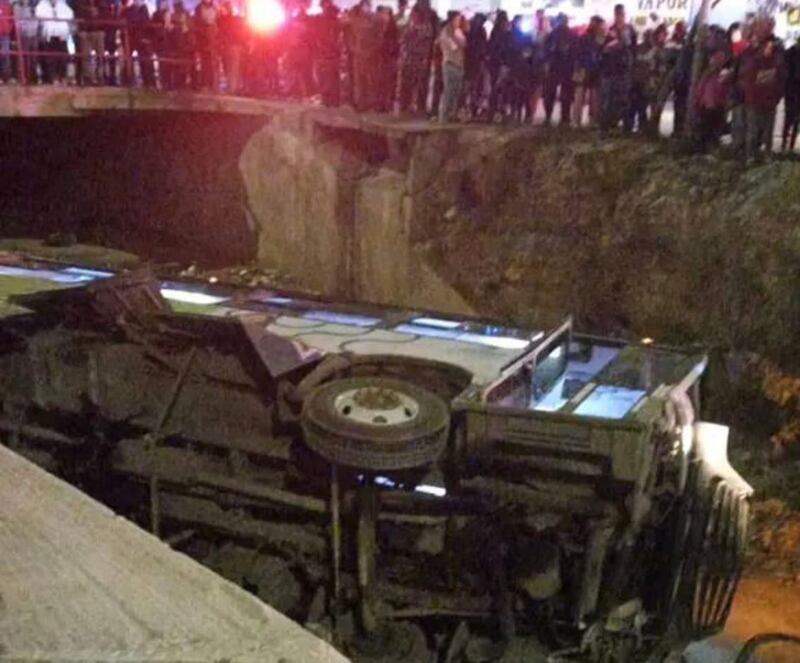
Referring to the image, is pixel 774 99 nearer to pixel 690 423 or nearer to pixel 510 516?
pixel 690 423

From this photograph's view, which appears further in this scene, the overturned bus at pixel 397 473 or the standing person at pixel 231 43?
the standing person at pixel 231 43

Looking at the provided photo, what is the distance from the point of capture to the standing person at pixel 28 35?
14.9 m

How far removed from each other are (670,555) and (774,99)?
262 inches

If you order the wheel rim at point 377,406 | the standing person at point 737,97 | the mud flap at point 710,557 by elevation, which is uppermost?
the standing person at point 737,97

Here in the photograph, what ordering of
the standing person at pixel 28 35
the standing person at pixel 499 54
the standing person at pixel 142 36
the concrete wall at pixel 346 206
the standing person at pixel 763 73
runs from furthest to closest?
the standing person at pixel 142 36, the standing person at pixel 28 35, the concrete wall at pixel 346 206, the standing person at pixel 499 54, the standing person at pixel 763 73

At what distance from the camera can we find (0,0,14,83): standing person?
14.4 meters

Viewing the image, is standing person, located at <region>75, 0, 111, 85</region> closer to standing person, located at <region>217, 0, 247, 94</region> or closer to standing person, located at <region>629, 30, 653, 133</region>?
standing person, located at <region>217, 0, 247, 94</region>

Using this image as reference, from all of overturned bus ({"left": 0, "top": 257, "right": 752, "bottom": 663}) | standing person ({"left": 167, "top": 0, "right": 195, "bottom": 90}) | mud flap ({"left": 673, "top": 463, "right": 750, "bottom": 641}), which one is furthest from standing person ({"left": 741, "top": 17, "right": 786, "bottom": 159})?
standing person ({"left": 167, "top": 0, "right": 195, "bottom": 90})

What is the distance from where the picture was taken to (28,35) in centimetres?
1519

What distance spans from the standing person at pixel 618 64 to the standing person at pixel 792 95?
1804mm

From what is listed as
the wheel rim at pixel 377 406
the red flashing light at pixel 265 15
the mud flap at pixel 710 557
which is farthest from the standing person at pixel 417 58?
the mud flap at pixel 710 557

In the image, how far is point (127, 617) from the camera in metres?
1.74

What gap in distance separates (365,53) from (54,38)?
5236mm

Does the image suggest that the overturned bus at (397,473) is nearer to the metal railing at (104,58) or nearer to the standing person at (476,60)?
the standing person at (476,60)
